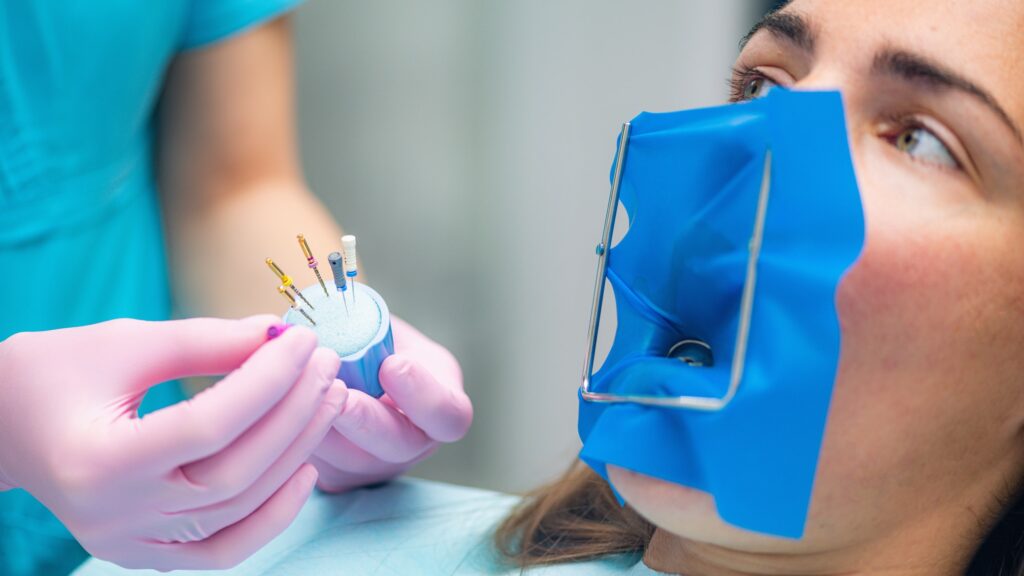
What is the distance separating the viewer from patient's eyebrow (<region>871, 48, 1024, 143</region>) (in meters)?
0.88

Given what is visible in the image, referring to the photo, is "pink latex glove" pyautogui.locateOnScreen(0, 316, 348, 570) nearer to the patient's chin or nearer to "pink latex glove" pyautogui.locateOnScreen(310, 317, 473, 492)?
"pink latex glove" pyautogui.locateOnScreen(310, 317, 473, 492)

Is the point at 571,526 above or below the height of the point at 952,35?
below

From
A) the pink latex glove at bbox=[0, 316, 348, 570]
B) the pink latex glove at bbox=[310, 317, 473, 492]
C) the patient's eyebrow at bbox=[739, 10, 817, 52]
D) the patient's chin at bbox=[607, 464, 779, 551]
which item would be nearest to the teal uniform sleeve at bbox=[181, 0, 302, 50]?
the pink latex glove at bbox=[310, 317, 473, 492]

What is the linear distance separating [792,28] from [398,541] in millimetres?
789

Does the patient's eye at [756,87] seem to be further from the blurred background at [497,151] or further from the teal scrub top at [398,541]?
the blurred background at [497,151]

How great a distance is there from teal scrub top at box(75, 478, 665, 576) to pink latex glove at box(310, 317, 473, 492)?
4cm

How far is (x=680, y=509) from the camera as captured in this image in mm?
890

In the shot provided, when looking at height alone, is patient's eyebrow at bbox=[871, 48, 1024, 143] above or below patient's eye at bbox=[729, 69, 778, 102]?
above

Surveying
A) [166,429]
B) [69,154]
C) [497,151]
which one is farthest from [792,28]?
[497,151]

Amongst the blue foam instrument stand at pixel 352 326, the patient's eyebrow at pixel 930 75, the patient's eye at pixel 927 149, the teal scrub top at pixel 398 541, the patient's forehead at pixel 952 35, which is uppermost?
the patient's forehead at pixel 952 35

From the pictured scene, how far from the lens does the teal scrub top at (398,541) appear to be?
45.9 inches

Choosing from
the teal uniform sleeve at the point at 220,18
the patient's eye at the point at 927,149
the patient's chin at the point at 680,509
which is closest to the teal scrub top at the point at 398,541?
the patient's chin at the point at 680,509

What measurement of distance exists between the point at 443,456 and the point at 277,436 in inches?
59.2

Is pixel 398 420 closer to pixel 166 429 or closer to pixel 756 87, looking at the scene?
pixel 166 429
